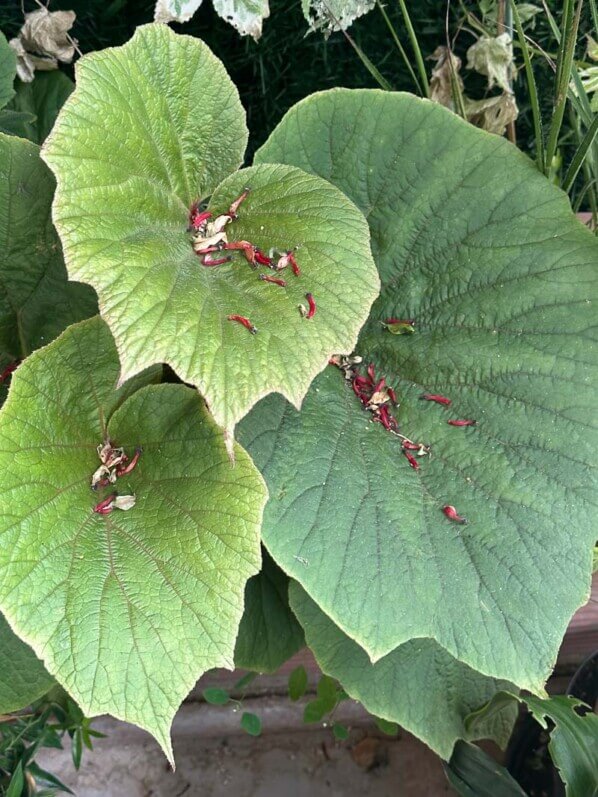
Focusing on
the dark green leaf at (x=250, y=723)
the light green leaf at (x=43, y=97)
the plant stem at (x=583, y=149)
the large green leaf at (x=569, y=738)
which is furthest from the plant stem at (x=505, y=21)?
the dark green leaf at (x=250, y=723)

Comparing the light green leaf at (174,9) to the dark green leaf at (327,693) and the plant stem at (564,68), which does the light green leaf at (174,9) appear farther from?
the dark green leaf at (327,693)

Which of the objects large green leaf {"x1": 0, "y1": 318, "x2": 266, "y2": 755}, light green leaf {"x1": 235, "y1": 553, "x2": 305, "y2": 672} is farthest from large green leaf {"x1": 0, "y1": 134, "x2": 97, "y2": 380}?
light green leaf {"x1": 235, "y1": 553, "x2": 305, "y2": 672}

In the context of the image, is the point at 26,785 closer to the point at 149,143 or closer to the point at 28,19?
the point at 149,143

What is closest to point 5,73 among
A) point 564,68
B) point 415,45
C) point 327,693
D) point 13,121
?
point 13,121

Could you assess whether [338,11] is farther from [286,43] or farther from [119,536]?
[119,536]

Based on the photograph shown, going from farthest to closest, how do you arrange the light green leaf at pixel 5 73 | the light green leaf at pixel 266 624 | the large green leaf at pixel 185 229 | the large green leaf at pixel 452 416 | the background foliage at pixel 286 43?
the background foliage at pixel 286 43, the light green leaf at pixel 266 624, the light green leaf at pixel 5 73, the large green leaf at pixel 452 416, the large green leaf at pixel 185 229

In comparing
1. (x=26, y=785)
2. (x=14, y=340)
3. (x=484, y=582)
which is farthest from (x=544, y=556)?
(x=26, y=785)
